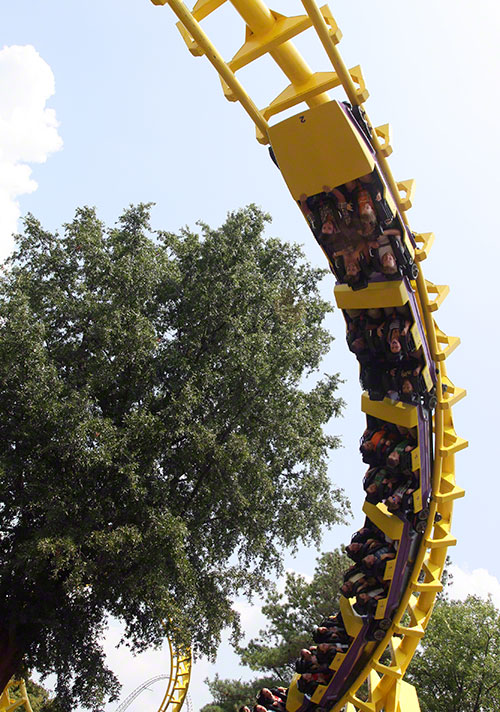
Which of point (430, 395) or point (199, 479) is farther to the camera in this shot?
point (199, 479)

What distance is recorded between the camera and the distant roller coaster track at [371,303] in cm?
333

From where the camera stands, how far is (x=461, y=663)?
14.4 metres

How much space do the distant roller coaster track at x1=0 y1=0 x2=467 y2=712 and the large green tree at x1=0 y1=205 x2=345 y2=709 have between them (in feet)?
13.4

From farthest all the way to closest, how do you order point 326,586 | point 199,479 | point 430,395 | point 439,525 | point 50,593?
point 326,586 < point 199,479 < point 50,593 < point 439,525 < point 430,395

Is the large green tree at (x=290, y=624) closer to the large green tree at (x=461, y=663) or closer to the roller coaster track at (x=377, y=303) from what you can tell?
the large green tree at (x=461, y=663)

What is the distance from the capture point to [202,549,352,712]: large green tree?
19.8 meters

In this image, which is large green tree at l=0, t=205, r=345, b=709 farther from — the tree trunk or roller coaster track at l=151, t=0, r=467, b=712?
roller coaster track at l=151, t=0, r=467, b=712

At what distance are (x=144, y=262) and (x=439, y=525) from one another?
7280 mm

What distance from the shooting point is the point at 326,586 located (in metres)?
20.1

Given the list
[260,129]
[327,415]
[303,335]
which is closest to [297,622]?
[327,415]

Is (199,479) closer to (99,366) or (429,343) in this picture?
(99,366)

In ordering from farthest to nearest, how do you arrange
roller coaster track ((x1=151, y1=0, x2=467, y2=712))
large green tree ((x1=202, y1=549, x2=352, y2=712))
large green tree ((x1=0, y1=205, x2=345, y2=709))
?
large green tree ((x1=202, y1=549, x2=352, y2=712)) < large green tree ((x1=0, y1=205, x2=345, y2=709)) < roller coaster track ((x1=151, y1=0, x2=467, y2=712))

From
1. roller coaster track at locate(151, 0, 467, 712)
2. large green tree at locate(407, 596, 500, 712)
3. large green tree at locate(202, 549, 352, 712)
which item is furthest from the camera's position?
large green tree at locate(202, 549, 352, 712)

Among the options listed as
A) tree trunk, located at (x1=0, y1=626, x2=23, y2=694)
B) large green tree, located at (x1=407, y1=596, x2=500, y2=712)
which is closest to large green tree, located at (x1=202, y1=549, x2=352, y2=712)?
large green tree, located at (x1=407, y1=596, x2=500, y2=712)
